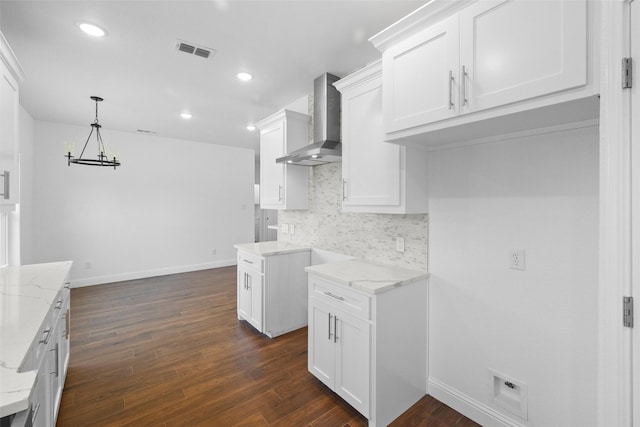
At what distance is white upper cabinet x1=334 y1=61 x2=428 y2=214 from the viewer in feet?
6.64

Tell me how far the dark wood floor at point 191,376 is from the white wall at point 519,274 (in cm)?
48

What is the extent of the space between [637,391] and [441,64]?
1552mm

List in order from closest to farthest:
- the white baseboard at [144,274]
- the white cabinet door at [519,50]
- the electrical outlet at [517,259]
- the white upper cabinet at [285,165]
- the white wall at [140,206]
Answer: the white cabinet door at [519,50]
the electrical outlet at [517,259]
the white upper cabinet at [285,165]
the white wall at [140,206]
the white baseboard at [144,274]

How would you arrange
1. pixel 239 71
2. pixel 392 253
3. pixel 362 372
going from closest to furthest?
pixel 362 372
pixel 392 253
pixel 239 71

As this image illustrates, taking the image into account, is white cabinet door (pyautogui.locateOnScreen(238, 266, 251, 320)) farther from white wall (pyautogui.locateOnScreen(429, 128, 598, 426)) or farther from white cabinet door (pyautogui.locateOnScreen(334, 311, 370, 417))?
white wall (pyautogui.locateOnScreen(429, 128, 598, 426))

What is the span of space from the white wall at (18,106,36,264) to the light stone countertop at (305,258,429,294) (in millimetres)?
4404

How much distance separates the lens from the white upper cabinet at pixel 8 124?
1.87 m

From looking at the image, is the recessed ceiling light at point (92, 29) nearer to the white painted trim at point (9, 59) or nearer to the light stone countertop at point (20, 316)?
the white painted trim at point (9, 59)

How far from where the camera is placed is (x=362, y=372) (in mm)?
1876

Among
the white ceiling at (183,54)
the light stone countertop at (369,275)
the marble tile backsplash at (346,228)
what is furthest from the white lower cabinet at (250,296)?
the white ceiling at (183,54)

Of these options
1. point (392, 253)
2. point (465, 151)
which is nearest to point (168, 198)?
point (392, 253)

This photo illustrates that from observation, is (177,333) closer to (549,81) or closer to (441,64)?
(441,64)

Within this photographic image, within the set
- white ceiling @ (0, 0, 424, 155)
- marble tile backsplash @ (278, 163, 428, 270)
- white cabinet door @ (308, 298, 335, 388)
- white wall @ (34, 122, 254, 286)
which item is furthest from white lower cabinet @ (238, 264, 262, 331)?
white wall @ (34, 122, 254, 286)

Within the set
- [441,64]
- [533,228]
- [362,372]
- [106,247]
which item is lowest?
[362,372]
